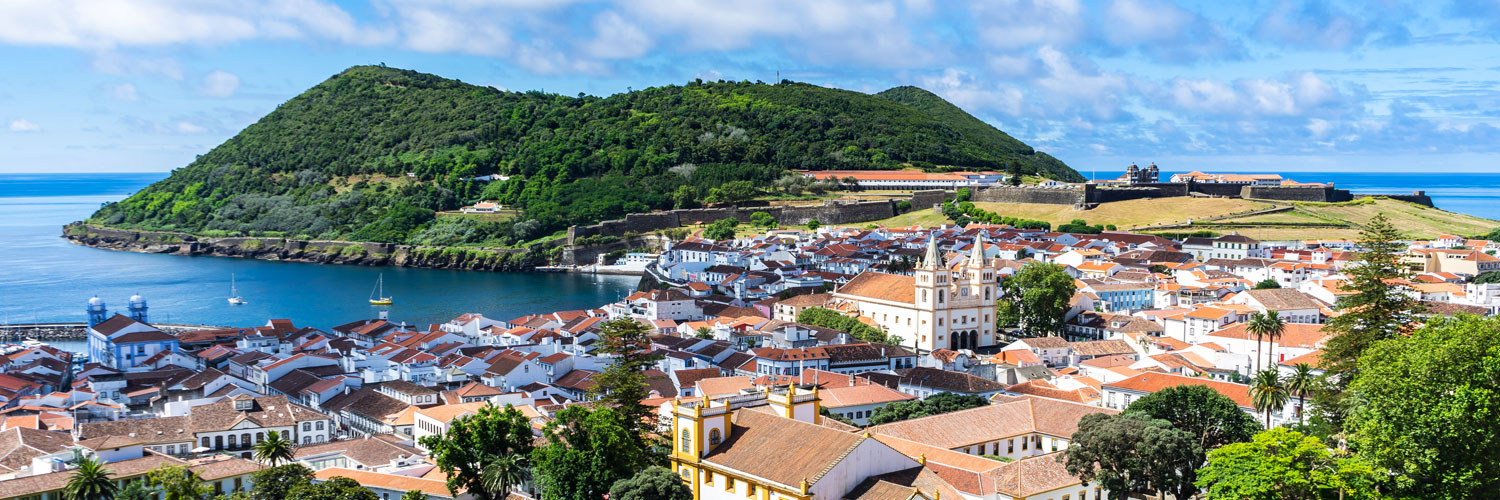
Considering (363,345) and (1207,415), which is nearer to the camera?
(1207,415)

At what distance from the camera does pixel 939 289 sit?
42.1m

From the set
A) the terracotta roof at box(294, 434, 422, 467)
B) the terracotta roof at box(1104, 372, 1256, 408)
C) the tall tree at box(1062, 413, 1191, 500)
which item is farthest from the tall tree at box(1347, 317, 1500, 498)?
the terracotta roof at box(294, 434, 422, 467)

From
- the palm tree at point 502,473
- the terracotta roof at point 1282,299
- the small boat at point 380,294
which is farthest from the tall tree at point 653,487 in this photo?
the small boat at point 380,294

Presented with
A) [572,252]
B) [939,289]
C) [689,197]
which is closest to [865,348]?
[939,289]

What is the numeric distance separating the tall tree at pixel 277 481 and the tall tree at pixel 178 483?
33.4 inches

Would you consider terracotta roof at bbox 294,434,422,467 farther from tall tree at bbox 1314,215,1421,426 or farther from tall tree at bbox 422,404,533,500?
tall tree at bbox 1314,215,1421,426

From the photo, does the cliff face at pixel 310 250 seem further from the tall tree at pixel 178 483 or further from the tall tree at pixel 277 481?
the tall tree at pixel 277 481

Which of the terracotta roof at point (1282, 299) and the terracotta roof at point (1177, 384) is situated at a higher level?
the terracotta roof at point (1282, 299)

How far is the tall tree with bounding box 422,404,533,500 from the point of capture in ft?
62.8

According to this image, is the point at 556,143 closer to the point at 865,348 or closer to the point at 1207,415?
the point at 865,348

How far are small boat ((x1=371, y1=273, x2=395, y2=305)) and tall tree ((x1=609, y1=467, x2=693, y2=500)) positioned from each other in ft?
153

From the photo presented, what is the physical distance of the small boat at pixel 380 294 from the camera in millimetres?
61266

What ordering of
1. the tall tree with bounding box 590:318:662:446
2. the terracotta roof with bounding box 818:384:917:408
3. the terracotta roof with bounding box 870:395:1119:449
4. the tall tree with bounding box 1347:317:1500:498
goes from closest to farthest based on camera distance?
the tall tree with bounding box 1347:317:1500:498 → the tall tree with bounding box 590:318:662:446 → the terracotta roof with bounding box 870:395:1119:449 → the terracotta roof with bounding box 818:384:917:408

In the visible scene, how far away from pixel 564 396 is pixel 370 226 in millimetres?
68972
